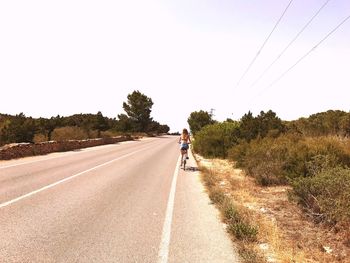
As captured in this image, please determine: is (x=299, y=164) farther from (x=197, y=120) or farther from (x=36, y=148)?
(x=197, y=120)

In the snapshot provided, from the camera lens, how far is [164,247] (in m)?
6.25

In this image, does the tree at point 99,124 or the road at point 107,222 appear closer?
the road at point 107,222

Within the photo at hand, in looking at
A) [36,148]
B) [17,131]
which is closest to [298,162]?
[36,148]

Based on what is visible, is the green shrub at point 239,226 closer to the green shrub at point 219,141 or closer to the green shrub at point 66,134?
the green shrub at point 219,141

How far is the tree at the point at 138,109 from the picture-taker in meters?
93.7

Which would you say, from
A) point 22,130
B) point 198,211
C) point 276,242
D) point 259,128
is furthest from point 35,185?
point 22,130

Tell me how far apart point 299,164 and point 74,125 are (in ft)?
184

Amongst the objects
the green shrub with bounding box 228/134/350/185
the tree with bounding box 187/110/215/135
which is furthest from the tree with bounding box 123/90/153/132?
the green shrub with bounding box 228/134/350/185

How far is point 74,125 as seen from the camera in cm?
6450

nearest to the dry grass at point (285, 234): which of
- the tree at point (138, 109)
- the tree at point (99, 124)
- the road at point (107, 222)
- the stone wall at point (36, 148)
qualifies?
the road at point (107, 222)

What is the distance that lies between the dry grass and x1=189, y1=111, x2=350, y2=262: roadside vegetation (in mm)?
240

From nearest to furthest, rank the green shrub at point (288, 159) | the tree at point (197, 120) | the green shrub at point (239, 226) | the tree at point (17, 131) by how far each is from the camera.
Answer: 1. the green shrub at point (239, 226)
2. the green shrub at point (288, 159)
3. the tree at point (17, 131)
4. the tree at point (197, 120)

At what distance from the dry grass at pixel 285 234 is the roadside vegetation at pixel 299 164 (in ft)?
0.79

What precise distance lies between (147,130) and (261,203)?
286ft
